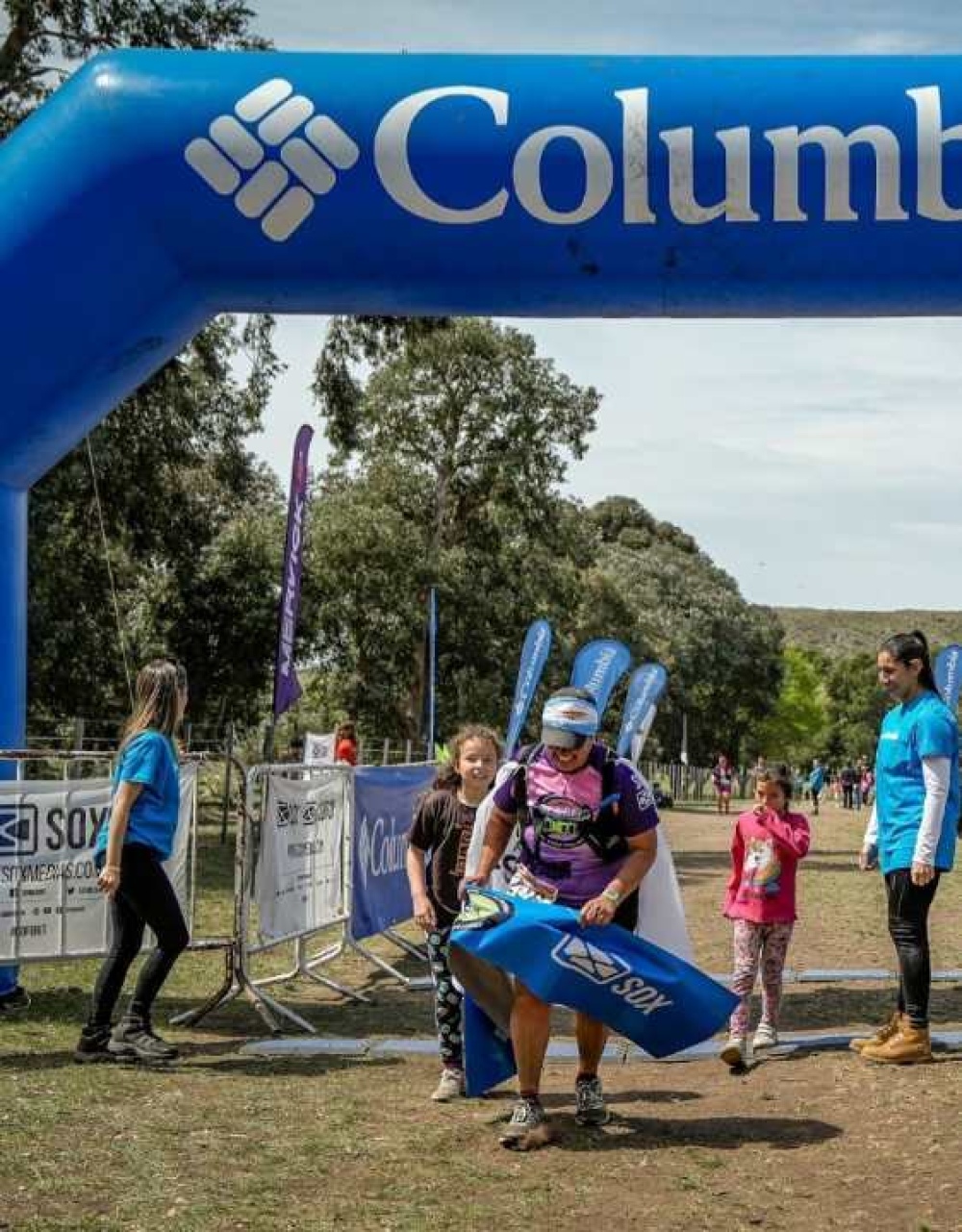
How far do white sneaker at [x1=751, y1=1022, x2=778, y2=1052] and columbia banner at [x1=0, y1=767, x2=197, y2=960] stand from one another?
3.48 metres

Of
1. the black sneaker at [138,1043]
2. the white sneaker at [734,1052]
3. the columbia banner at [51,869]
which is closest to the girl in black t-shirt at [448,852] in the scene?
the white sneaker at [734,1052]

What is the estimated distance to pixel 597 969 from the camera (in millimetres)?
6199

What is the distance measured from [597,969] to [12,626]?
4.37 metres

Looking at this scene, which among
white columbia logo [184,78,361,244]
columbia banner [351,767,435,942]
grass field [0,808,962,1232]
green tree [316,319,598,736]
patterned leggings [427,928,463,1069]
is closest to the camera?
grass field [0,808,962,1232]

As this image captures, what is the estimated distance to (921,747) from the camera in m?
7.57

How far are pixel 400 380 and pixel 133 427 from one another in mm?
16703

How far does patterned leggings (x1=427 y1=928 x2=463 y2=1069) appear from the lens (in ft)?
23.4

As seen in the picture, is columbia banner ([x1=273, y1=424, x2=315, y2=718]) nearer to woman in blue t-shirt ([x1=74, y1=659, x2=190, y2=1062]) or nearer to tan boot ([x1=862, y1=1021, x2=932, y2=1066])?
woman in blue t-shirt ([x1=74, y1=659, x2=190, y2=1062])

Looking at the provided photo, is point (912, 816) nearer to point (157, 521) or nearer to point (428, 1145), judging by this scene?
point (428, 1145)

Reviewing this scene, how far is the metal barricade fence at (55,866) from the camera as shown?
8.65 m

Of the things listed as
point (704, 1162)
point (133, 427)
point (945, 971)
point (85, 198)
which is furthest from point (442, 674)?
point (704, 1162)

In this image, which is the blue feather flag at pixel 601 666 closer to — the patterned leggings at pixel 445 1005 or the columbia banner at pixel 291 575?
the columbia banner at pixel 291 575

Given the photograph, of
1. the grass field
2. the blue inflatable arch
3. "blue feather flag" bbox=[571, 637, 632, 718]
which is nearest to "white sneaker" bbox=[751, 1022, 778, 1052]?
the grass field

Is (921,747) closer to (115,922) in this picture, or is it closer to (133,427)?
(115,922)
